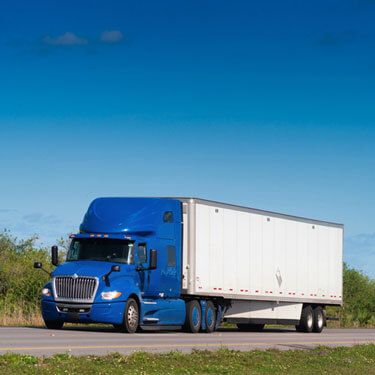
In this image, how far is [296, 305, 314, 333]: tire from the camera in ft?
141

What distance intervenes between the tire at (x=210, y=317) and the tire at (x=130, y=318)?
164 inches

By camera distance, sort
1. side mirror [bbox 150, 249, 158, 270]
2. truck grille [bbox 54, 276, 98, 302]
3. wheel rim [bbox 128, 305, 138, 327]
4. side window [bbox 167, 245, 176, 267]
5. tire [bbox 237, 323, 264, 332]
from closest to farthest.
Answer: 1. truck grille [bbox 54, 276, 98, 302]
2. wheel rim [bbox 128, 305, 138, 327]
3. side mirror [bbox 150, 249, 158, 270]
4. side window [bbox 167, 245, 176, 267]
5. tire [bbox 237, 323, 264, 332]

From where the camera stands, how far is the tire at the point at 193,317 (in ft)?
115

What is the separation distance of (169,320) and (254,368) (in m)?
13.2

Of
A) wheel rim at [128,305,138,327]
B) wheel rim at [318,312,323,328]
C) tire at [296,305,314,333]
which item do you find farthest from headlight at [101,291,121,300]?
wheel rim at [318,312,323,328]

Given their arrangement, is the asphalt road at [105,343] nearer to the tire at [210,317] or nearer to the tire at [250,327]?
the tire at [210,317]

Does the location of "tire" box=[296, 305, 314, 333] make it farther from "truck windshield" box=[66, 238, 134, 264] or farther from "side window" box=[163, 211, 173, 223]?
"truck windshield" box=[66, 238, 134, 264]

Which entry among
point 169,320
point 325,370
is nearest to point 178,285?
point 169,320

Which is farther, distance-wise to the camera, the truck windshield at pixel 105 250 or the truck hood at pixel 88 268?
the truck windshield at pixel 105 250

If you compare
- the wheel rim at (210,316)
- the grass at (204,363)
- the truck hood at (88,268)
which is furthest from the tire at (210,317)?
the grass at (204,363)

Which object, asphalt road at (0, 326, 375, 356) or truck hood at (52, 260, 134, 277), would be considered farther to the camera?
truck hood at (52, 260, 134, 277)

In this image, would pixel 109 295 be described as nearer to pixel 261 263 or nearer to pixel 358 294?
pixel 261 263

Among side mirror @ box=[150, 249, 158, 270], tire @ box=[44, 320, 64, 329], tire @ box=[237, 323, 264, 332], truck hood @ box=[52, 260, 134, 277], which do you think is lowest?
tire @ box=[237, 323, 264, 332]

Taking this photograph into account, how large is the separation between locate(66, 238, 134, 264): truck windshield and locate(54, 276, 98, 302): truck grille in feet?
3.85
